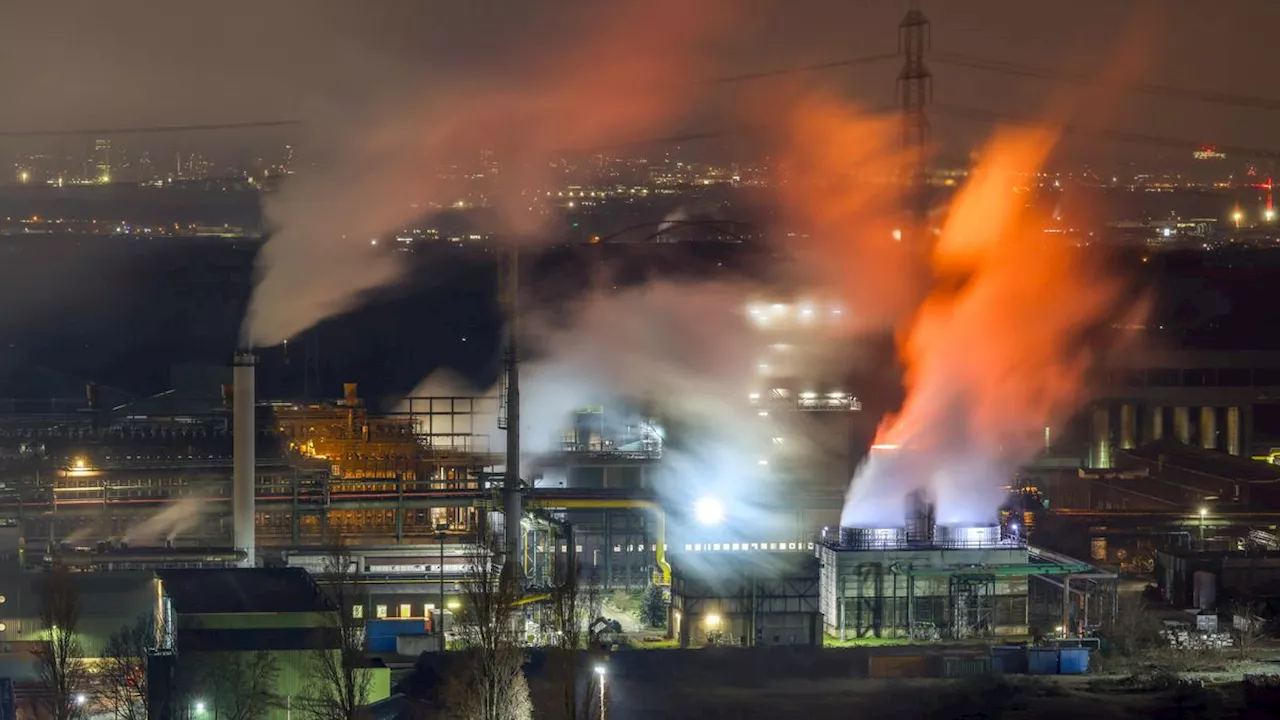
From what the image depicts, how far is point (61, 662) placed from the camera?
8.16 metres

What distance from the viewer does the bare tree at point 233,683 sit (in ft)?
26.3

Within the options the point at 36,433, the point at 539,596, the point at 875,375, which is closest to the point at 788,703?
the point at 539,596

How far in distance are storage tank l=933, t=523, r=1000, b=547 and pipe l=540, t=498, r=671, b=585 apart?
2018 mm

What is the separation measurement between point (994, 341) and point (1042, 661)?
319 inches

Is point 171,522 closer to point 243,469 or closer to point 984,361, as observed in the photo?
point 243,469

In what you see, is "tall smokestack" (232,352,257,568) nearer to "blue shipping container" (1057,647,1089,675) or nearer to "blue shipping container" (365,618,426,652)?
"blue shipping container" (365,618,426,652)

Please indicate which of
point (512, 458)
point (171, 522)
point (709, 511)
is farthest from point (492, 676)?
point (171, 522)

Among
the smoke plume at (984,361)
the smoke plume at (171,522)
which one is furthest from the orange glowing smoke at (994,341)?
the smoke plume at (171,522)

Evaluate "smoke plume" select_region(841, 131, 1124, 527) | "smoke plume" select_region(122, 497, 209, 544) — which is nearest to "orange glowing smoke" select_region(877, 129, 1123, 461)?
"smoke plume" select_region(841, 131, 1124, 527)

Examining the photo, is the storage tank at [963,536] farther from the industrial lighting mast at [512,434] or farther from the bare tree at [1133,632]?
the industrial lighting mast at [512,434]

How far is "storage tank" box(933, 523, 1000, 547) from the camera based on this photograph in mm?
11070

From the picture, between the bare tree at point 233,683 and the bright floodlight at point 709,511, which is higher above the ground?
the bright floodlight at point 709,511

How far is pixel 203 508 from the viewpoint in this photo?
13.1m

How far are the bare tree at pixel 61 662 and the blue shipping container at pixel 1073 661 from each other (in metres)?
5.08
